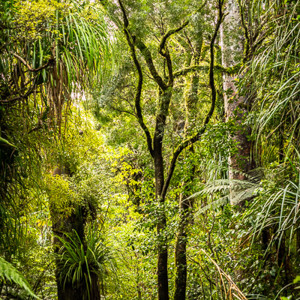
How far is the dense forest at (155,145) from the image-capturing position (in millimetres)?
2238

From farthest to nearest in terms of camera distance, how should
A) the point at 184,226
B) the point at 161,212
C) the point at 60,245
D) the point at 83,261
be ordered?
the point at 60,245
the point at 83,261
the point at 161,212
the point at 184,226

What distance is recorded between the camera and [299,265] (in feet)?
8.14

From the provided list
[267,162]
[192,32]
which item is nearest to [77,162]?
[192,32]

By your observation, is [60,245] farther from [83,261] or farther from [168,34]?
[168,34]

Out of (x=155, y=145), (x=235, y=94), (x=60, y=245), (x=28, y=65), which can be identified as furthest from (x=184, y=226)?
(x=28, y=65)

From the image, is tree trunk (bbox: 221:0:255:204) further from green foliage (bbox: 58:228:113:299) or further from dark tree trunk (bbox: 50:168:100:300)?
dark tree trunk (bbox: 50:168:100:300)

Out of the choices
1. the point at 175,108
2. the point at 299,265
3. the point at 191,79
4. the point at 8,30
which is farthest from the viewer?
the point at 175,108

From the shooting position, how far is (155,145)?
541 cm

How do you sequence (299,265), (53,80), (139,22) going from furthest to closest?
1. (139,22)
2. (299,265)
3. (53,80)

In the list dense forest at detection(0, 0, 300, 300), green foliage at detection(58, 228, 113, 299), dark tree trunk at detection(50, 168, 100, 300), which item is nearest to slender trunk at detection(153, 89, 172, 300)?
dense forest at detection(0, 0, 300, 300)

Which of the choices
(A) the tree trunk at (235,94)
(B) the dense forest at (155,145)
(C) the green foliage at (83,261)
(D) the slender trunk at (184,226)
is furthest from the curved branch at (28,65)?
(C) the green foliage at (83,261)

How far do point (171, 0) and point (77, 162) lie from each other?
2.80m

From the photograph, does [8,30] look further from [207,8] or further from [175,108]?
[175,108]

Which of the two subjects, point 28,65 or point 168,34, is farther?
point 168,34
